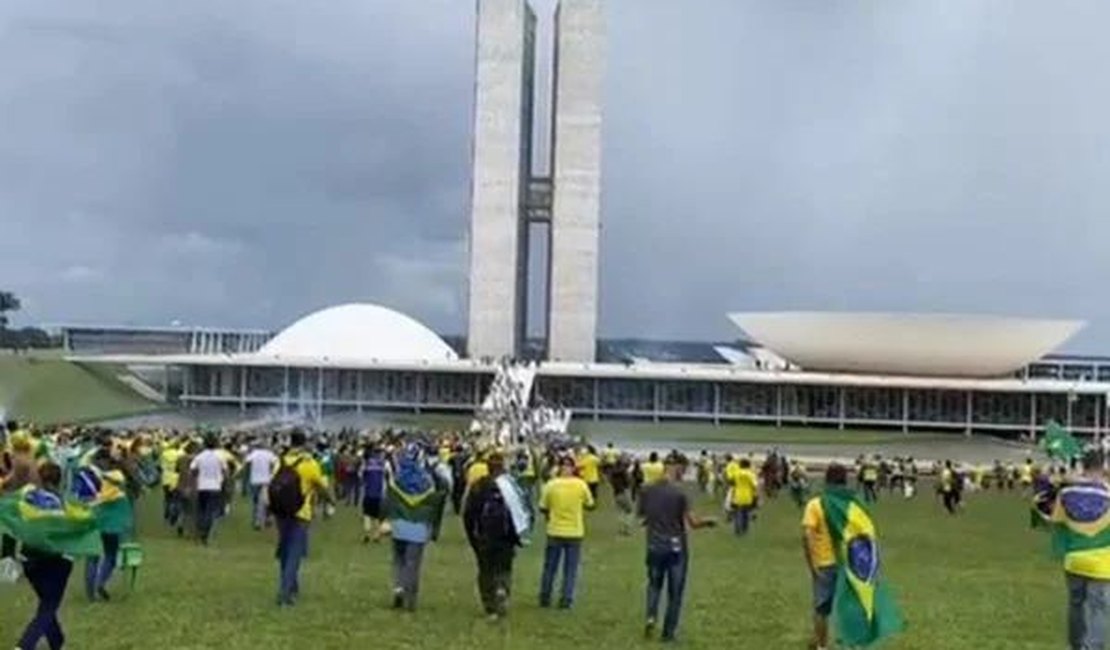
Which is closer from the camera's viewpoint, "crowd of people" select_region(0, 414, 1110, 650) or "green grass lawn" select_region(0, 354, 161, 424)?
"crowd of people" select_region(0, 414, 1110, 650)

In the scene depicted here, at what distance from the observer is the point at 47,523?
412 inches

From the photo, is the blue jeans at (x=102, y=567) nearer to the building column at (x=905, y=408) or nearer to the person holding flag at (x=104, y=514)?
the person holding flag at (x=104, y=514)

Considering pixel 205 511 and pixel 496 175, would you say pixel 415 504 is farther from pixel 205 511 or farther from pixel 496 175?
pixel 496 175

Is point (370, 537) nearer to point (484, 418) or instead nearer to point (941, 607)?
point (941, 607)

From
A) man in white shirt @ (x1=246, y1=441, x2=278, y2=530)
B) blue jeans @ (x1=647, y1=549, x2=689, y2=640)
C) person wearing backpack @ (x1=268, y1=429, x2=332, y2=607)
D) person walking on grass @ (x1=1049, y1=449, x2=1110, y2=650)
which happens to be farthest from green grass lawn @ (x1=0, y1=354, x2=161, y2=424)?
person walking on grass @ (x1=1049, y1=449, x2=1110, y2=650)

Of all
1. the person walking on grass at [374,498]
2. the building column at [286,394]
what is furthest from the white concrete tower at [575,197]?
the person walking on grass at [374,498]

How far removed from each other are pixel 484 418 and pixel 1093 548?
60.7 meters

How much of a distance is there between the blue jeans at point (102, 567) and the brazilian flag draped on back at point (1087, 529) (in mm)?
7621

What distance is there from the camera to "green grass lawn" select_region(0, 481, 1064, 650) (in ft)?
41.3

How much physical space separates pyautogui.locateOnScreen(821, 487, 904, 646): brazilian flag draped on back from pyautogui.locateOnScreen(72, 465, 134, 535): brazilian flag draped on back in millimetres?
5912

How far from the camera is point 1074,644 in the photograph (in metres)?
10.3

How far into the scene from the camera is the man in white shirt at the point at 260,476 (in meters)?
23.6

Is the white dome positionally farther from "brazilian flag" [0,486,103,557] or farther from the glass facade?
"brazilian flag" [0,486,103,557]

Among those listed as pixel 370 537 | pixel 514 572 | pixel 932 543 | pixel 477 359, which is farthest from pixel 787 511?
pixel 477 359
